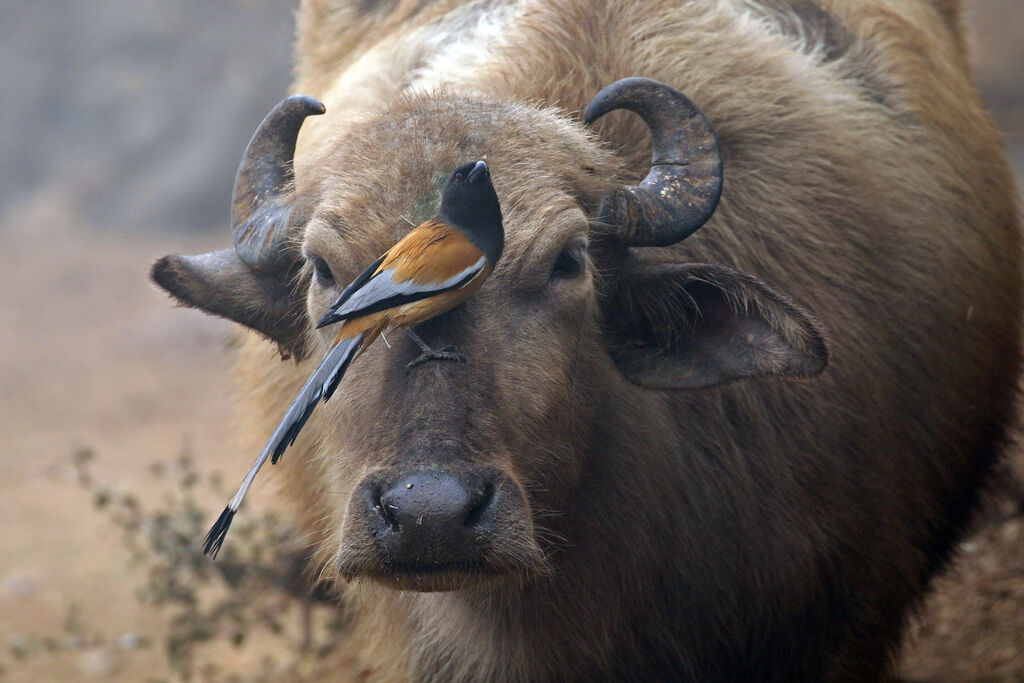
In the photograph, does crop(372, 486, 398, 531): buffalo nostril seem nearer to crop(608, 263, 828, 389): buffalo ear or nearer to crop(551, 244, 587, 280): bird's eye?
crop(551, 244, 587, 280): bird's eye

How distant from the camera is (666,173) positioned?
293cm

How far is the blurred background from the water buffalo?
1320 millimetres

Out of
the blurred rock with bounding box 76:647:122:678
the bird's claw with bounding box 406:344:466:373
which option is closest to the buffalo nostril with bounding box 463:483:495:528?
the bird's claw with bounding box 406:344:466:373

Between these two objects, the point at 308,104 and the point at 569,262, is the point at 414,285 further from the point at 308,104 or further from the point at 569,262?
the point at 308,104

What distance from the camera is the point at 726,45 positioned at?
371 cm

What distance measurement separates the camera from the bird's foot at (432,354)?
246cm

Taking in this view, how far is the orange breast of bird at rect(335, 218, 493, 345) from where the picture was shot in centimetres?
233

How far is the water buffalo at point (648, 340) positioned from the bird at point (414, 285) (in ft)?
0.53

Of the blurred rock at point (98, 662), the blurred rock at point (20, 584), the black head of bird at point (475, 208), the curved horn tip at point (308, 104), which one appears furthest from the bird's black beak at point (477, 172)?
the blurred rock at point (20, 584)

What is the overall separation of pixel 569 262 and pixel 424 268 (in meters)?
0.53

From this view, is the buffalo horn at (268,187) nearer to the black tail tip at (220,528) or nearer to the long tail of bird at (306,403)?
the long tail of bird at (306,403)

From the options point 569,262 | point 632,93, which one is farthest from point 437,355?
point 632,93

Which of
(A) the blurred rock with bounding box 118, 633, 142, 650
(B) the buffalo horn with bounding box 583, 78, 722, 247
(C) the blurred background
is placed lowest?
(C) the blurred background

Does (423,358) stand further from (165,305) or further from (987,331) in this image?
(165,305)
